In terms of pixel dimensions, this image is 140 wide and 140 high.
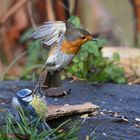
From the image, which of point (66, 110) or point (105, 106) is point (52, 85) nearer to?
point (105, 106)

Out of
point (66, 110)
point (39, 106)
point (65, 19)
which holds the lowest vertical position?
point (66, 110)

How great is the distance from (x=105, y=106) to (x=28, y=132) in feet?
3.06

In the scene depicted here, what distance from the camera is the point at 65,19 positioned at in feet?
22.5

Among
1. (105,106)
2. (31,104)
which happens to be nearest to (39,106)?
(31,104)

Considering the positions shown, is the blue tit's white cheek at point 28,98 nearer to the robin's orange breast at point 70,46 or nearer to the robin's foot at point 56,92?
the robin's orange breast at point 70,46

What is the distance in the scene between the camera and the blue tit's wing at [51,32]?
3.64m

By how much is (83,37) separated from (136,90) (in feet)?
3.58

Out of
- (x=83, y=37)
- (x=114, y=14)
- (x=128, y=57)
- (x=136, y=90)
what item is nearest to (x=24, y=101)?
(x=83, y=37)

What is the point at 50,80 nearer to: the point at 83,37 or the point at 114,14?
the point at 83,37

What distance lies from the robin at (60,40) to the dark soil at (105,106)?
36 centimetres

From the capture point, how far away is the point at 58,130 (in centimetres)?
338

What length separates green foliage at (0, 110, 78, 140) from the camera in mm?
3176

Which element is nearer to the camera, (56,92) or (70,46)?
(70,46)

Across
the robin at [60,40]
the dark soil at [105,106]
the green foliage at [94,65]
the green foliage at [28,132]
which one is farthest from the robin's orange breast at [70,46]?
the green foliage at [94,65]
